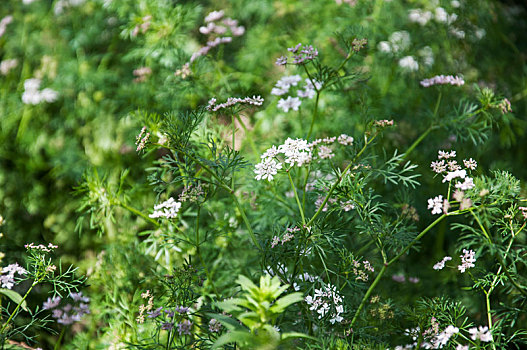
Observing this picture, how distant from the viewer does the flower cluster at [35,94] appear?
2.54 metres

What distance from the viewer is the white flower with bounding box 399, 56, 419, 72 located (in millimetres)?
2384

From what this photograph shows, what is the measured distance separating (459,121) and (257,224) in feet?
3.30

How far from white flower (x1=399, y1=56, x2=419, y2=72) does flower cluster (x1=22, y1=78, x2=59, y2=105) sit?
2.01 metres

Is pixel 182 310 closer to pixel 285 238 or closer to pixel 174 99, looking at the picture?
pixel 285 238

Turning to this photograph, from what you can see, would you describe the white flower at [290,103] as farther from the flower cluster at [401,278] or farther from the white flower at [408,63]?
the white flower at [408,63]

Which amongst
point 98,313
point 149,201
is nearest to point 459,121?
point 149,201

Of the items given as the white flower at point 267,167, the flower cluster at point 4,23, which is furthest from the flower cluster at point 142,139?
the flower cluster at point 4,23

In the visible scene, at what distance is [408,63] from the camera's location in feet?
7.87

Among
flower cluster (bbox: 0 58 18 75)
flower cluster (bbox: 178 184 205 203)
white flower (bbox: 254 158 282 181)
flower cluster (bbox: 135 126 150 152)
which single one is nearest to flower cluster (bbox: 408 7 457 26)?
white flower (bbox: 254 158 282 181)

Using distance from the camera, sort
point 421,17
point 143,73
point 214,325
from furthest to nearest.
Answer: point 421,17 < point 143,73 < point 214,325

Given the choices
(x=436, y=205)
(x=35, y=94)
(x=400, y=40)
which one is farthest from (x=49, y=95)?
(x=436, y=205)

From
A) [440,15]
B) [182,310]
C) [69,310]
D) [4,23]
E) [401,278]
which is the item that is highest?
[4,23]

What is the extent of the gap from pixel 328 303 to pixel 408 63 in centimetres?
158

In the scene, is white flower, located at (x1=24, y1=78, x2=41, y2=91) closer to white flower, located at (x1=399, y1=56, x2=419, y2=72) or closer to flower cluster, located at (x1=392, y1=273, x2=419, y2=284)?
white flower, located at (x1=399, y1=56, x2=419, y2=72)
